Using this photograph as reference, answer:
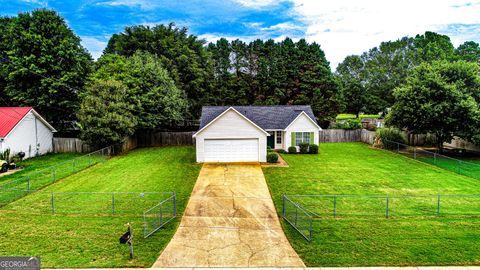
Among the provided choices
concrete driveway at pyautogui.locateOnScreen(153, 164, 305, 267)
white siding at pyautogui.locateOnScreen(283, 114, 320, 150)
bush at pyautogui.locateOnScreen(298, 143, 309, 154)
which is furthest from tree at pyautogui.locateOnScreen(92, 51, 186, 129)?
concrete driveway at pyautogui.locateOnScreen(153, 164, 305, 267)

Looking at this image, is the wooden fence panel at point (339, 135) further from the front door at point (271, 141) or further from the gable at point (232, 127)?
the gable at point (232, 127)

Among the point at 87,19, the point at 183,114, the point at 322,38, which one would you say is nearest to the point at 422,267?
the point at 183,114

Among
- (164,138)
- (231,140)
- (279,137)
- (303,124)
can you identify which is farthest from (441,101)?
(164,138)

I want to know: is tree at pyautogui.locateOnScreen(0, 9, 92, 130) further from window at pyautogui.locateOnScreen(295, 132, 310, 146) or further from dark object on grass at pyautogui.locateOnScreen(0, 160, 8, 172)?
window at pyautogui.locateOnScreen(295, 132, 310, 146)

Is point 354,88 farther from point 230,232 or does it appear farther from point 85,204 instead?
point 85,204

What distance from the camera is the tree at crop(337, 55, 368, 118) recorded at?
64438 mm

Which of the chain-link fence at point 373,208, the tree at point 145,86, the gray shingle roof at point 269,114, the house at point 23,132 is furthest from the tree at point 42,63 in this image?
the chain-link fence at point 373,208

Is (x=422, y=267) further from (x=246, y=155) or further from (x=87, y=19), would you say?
(x=87, y=19)

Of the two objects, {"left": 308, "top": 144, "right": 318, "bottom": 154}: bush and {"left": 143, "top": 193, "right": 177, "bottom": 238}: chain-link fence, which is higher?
{"left": 308, "top": 144, "right": 318, "bottom": 154}: bush

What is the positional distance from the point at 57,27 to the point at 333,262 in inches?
1484

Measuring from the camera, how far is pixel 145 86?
3703cm

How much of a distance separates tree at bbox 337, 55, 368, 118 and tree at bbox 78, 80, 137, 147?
4067 cm

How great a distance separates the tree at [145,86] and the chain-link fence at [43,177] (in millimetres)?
6498

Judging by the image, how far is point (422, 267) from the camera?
1059cm
